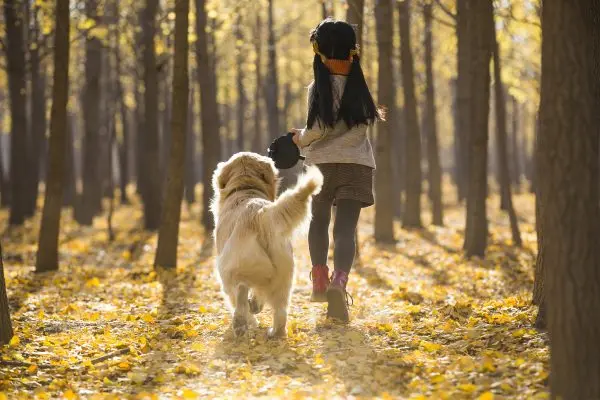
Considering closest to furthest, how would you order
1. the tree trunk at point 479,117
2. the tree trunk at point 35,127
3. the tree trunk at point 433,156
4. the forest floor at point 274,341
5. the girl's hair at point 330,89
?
the forest floor at point 274,341 → the girl's hair at point 330,89 → the tree trunk at point 479,117 → the tree trunk at point 433,156 → the tree trunk at point 35,127

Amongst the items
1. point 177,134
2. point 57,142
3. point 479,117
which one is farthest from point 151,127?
point 479,117

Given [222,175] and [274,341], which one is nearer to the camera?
[274,341]

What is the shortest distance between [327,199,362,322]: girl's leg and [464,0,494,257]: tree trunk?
5.06m

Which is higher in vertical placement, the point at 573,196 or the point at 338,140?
the point at 338,140

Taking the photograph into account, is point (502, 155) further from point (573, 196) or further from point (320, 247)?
point (573, 196)

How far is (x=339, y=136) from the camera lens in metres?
5.66

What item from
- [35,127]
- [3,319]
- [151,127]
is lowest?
[3,319]

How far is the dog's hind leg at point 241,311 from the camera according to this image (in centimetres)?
521

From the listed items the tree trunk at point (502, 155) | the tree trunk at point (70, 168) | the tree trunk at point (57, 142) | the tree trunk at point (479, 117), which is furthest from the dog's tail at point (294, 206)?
the tree trunk at point (70, 168)

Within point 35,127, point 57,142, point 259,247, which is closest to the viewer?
point 259,247

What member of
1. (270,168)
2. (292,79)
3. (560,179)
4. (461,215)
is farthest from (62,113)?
(292,79)

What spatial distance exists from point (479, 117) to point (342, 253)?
5.34m

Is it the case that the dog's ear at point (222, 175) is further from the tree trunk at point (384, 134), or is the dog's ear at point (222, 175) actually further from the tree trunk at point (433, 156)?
the tree trunk at point (433, 156)

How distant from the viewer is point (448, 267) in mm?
10477
